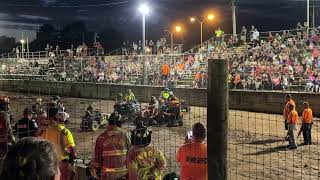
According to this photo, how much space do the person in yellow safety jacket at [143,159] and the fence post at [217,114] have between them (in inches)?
65.8

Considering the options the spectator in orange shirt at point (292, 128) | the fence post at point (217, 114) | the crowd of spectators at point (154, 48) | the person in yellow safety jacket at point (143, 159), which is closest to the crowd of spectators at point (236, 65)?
the crowd of spectators at point (154, 48)

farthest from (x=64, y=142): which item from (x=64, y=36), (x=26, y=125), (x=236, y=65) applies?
(x=64, y=36)

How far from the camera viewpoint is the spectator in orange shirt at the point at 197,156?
582 centimetres

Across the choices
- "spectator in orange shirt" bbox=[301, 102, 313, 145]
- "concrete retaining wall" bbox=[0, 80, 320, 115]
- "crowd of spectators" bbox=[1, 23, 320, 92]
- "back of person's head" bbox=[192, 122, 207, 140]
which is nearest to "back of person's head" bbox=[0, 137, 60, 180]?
"back of person's head" bbox=[192, 122, 207, 140]

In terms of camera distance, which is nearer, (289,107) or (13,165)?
(13,165)

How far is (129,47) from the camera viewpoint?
44031 mm

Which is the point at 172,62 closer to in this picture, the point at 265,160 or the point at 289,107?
the point at 289,107

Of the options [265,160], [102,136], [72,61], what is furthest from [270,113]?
[72,61]

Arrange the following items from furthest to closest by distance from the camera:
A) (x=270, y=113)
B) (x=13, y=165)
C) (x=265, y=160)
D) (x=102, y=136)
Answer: (x=270, y=113), (x=265, y=160), (x=102, y=136), (x=13, y=165)

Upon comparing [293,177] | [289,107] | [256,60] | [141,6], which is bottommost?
[293,177]

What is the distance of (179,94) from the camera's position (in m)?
27.2

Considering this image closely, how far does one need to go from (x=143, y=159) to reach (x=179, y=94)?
21.3 metres

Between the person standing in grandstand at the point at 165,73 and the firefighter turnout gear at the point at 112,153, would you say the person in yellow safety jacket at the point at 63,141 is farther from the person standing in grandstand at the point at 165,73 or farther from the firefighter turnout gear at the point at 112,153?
the person standing in grandstand at the point at 165,73

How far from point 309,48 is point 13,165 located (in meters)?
26.0
